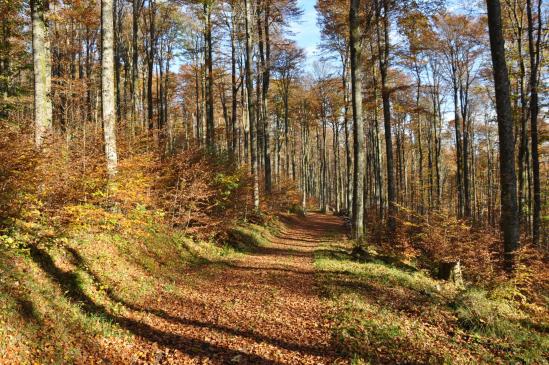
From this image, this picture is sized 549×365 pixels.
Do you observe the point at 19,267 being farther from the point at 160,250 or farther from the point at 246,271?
the point at 246,271

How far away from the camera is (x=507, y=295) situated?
766 cm

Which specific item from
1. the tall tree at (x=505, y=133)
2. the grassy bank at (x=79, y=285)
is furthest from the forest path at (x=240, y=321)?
the tall tree at (x=505, y=133)

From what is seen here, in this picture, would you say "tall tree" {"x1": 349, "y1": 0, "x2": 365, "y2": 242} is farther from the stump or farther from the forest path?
the forest path

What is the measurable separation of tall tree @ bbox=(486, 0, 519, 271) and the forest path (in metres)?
4.59

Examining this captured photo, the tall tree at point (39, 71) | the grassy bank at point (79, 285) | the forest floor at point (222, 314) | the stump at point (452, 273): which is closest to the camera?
the grassy bank at point (79, 285)

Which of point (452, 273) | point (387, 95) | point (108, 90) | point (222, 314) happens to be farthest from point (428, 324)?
point (387, 95)

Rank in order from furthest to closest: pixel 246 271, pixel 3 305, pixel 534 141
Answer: pixel 534 141, pixel 246 271, pixel 3 305

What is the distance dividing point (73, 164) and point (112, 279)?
7.92 feet

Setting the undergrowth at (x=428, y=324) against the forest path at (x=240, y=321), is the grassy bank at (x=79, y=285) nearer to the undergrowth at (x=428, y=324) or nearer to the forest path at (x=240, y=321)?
the forest path at (x=240, y=321)

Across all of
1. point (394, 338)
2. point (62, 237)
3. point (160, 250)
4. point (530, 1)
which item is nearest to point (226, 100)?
point (530, 1)

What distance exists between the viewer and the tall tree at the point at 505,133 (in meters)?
8.08

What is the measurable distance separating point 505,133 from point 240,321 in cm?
700

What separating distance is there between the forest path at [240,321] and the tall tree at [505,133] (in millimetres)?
4591

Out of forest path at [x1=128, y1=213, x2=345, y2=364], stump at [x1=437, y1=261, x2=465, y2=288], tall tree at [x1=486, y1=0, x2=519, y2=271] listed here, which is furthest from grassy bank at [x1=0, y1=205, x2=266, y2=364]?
tall tree at [x1=486, y1=0, x2=519, y2=271]
